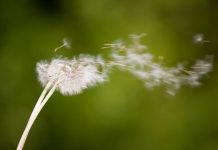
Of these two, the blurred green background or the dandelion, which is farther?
the blurred green background

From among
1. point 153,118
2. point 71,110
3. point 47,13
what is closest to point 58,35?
point 47,13

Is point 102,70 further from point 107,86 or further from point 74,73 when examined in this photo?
point 107,86

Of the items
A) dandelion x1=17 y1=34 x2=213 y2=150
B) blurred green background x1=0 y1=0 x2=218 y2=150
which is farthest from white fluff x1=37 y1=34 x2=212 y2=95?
blurred green background x1=0 y1=0 x2=218 y2=150

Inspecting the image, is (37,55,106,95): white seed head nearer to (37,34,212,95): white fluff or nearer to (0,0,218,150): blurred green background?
(37,34,212,95): white fluff

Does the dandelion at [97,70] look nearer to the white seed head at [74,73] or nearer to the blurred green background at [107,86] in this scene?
the white seed head at [74,73]

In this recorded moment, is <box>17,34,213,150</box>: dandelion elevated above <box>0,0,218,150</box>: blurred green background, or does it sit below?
below

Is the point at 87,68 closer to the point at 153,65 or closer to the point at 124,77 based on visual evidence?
the point at 153,65

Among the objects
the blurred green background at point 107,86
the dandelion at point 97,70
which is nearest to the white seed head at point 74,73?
the dandelion at point 97,70

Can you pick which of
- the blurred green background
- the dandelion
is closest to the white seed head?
the dandelion

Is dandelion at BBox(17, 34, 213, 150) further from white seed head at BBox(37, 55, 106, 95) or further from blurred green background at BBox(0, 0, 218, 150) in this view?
blurred green background at BBox(0, 0, 218, 150)
